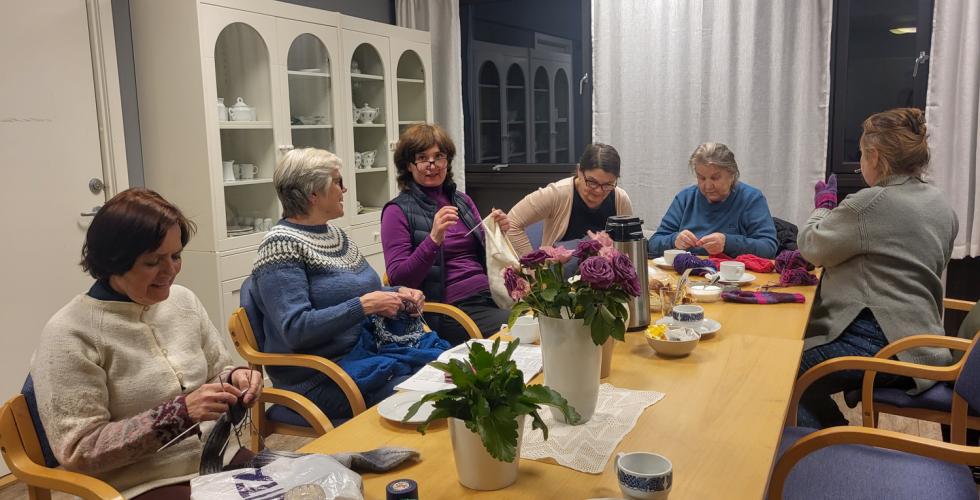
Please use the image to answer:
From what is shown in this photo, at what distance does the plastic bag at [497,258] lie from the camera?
2568 millimetres

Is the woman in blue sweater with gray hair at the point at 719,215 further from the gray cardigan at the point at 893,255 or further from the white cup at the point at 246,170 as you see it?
the white cup at the point at 246,170

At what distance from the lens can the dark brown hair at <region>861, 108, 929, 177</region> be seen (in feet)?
7.30

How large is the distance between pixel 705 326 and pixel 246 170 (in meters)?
2.31

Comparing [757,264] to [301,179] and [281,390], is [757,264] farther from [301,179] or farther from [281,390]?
[281,390]

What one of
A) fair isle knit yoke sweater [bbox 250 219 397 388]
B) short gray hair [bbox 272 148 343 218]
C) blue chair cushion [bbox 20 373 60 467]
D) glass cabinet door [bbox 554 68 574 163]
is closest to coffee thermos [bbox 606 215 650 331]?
fair isle knit yoke sweater [bbox 250 219 397 388]

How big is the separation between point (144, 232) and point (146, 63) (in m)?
2.06

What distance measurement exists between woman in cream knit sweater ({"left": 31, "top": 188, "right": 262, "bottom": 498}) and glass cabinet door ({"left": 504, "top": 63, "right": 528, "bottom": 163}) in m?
3.44

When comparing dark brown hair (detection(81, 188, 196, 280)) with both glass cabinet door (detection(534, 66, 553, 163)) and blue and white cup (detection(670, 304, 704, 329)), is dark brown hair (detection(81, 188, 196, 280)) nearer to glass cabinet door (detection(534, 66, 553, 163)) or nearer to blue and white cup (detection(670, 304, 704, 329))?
blue and white cup (detection(670, 304, 704, 329))

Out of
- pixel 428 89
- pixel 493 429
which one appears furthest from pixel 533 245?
pixel 493 429

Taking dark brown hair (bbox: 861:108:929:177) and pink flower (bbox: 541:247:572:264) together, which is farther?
dark brown hair (bbox: 861:108:929:177)

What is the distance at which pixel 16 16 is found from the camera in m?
2.74

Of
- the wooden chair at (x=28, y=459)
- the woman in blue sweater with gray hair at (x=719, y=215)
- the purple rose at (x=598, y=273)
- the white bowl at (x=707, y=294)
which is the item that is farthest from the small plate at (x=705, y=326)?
the wooden chair at (x=28, y=459)

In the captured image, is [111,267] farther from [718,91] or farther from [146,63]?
[718,91]

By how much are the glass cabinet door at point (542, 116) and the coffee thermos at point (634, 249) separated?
2.94m
